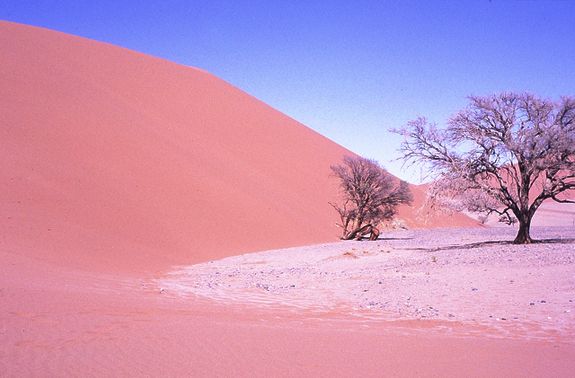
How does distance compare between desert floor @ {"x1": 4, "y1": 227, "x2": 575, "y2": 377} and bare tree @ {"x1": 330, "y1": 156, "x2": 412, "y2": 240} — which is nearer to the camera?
desert floor @ {"x1": 4, "y1": 227, "x2": 575, "y2": 377}

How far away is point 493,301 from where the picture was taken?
25.3 feet

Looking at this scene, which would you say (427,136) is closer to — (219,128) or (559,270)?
(559,270)

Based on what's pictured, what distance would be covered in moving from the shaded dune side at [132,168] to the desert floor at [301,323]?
272 inches

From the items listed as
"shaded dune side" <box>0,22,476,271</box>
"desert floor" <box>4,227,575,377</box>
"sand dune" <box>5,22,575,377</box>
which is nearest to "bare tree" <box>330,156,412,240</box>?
"sand dune" <box>5,22,575,377</box>

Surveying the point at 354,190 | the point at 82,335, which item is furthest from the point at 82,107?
the point at 82,335

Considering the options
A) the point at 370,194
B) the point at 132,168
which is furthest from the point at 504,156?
the point at 132,168

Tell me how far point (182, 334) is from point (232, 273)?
7889 mm

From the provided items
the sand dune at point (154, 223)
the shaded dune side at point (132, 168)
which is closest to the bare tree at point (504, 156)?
the sand dune at point (154, 223)

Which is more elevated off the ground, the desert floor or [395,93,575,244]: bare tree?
[395,93,575,244]: bare tree

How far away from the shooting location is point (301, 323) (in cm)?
648

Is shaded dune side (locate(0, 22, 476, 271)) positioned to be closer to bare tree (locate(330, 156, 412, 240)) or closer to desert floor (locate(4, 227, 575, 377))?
bare tree (locate(330, 156, 412, 240))

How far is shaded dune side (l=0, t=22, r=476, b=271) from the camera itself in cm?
1820

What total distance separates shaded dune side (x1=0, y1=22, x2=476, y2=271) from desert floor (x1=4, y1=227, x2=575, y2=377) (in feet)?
22.7

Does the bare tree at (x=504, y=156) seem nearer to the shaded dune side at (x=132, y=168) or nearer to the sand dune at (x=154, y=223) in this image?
the sand dune at (x=154, y=223)
